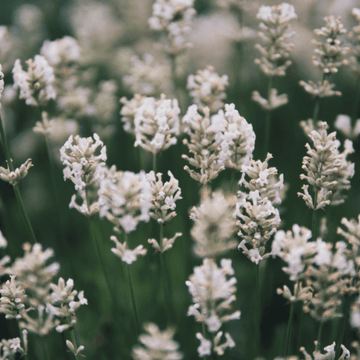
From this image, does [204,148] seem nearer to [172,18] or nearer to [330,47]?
[330,47]

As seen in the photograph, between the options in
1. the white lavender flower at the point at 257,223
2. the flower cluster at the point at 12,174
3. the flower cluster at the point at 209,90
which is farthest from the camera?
the flower cluster at the point at 209,90

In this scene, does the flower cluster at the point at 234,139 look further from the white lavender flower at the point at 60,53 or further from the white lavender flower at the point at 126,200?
the white lavender flower at the point at 60,53

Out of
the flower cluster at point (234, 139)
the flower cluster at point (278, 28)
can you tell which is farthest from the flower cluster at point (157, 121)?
the flower cluster at point (278, 28)

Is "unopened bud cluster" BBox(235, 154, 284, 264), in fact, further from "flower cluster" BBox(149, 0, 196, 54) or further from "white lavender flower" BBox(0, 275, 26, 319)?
"flower cluster" BBox(149, 0, 196, 54)

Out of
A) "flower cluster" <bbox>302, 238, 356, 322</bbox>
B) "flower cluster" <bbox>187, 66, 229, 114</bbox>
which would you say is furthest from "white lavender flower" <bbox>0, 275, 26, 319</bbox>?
"flower cluster" <bbox>187, 66, 229, 114</bbox>

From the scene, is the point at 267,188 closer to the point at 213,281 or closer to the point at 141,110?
the point at 213,281

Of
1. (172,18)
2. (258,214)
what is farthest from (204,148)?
(172,18)
